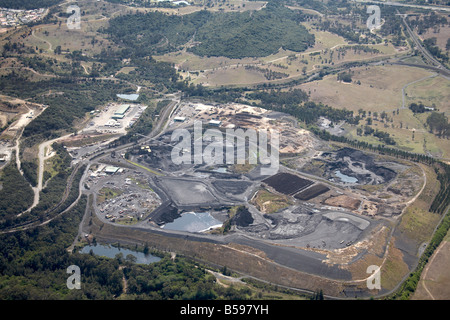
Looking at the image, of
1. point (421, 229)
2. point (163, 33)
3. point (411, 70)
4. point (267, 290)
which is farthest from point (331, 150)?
point (163, 33)

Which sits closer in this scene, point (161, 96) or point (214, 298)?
point (214, 298)

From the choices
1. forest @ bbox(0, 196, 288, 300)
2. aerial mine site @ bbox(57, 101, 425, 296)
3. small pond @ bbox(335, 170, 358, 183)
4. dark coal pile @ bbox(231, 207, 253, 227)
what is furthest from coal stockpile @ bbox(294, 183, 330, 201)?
forest @ bbox(0, 196, 288, 300)

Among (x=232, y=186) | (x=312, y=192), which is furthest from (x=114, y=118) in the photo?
(x=312, y=192)

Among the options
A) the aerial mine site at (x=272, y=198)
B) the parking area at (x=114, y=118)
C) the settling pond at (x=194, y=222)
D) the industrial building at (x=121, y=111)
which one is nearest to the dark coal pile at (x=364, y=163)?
the aerial mine site at (x=272, y=198)

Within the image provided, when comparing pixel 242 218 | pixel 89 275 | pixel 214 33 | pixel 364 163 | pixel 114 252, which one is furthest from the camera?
pixel 214 33

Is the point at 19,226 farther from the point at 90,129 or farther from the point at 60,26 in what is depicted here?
the point at 60,26

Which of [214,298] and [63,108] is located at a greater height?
[63,108]

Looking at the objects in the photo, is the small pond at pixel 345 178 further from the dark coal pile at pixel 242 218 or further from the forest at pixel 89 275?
the forest at pixel 89 275

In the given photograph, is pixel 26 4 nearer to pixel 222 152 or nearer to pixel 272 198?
pixel 222 152
